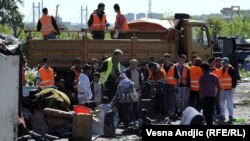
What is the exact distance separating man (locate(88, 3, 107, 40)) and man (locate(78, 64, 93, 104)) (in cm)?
440

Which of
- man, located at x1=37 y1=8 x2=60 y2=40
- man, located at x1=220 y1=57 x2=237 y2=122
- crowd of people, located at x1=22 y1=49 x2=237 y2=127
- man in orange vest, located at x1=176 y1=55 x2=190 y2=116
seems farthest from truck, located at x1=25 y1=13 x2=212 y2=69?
man, located at x1=220 y1=57 x2=237 y2=122

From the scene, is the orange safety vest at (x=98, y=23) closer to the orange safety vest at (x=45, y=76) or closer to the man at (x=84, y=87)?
the orange safety vest at (x=45, y=76)

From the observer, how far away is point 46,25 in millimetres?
19625

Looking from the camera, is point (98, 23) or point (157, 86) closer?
Answer: point (157, 86)

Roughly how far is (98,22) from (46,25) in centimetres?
160

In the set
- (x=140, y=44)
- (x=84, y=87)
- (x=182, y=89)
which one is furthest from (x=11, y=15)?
(x=84, y=87)

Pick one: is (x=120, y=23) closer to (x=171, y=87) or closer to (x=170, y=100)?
(x=171, y=87)

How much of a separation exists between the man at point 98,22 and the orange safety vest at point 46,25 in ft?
3.93

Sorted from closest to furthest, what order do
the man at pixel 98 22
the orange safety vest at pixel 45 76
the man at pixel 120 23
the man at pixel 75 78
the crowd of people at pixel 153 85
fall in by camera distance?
the crowd of people at pixel 153 85, the orange safety vest at pixel 45 76, the man at pixel 75 78, the man at pixel 98 22, the man at pixel 120 23

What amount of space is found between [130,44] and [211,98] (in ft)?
15.7

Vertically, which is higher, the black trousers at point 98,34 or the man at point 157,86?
the black trousers at point 98,34

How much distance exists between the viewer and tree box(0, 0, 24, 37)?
174 feet

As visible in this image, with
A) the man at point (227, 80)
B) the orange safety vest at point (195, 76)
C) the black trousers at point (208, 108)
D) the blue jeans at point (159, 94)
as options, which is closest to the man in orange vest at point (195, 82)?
the orange safety vest at point (195, 76)

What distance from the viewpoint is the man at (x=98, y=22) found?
19484mm
